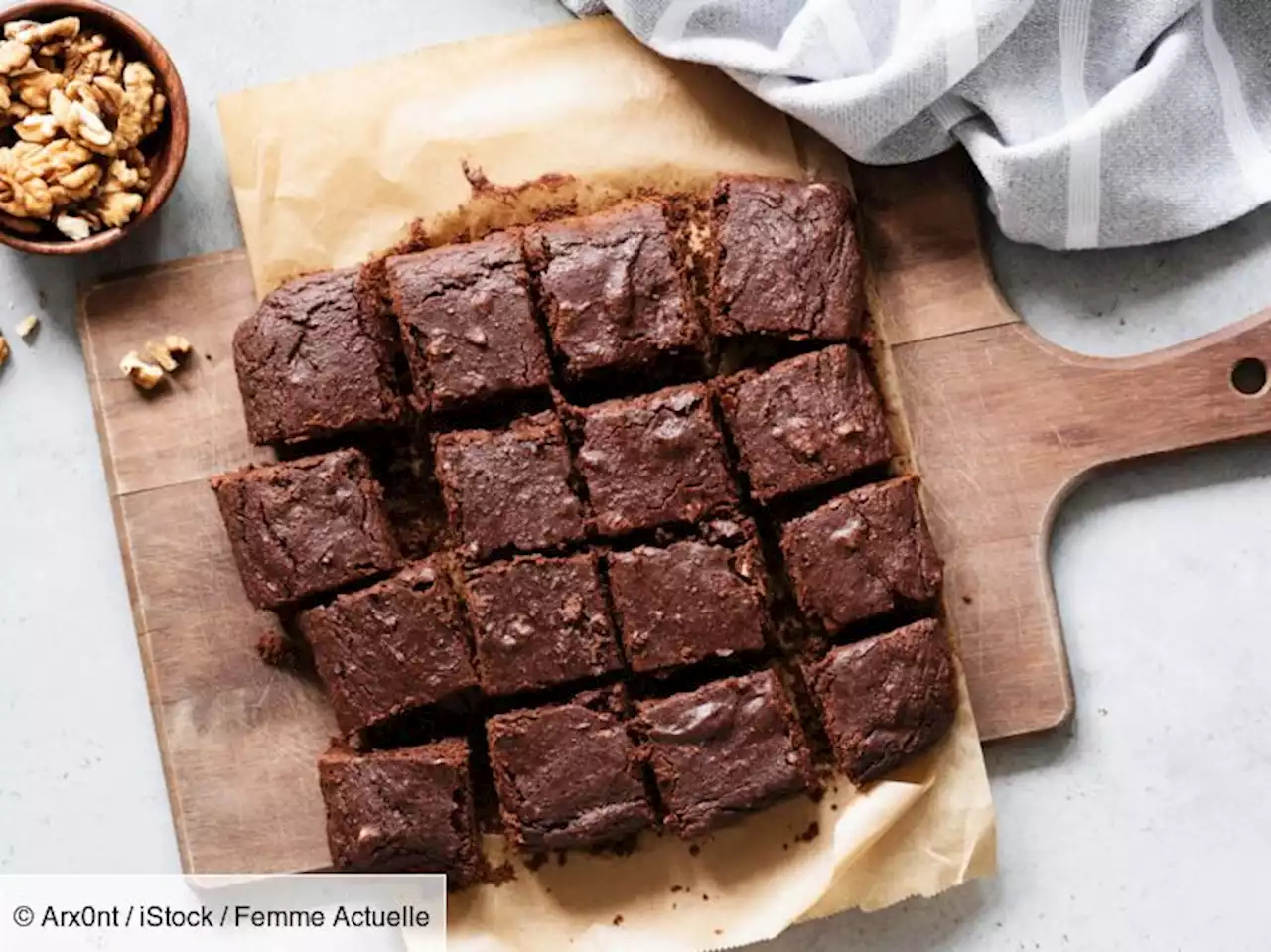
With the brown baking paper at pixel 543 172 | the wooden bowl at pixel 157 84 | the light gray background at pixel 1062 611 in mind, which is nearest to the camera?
the wooden bowl at pixel 157 84

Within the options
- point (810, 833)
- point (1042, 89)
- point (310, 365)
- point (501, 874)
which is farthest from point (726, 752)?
point (1042, 89)

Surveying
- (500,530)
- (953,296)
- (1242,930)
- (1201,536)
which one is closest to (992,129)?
(953,296)

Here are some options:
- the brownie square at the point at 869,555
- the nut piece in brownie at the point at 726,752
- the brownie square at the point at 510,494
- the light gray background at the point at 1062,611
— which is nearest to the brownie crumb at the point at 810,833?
the nut piece in brownie at the point at 726,752

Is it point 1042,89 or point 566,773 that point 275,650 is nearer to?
point 566,773

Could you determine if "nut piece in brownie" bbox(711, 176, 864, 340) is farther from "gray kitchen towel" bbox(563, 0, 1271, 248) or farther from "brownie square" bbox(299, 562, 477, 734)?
"brownie square" bbox(299, 562, 477, 734)

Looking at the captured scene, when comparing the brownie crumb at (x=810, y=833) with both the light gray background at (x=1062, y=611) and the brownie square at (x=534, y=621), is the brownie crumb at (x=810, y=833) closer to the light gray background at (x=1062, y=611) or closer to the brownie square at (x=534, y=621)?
the light gray background at (x=1062, y=611)

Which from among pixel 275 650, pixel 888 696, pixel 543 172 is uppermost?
pixel 543 172
